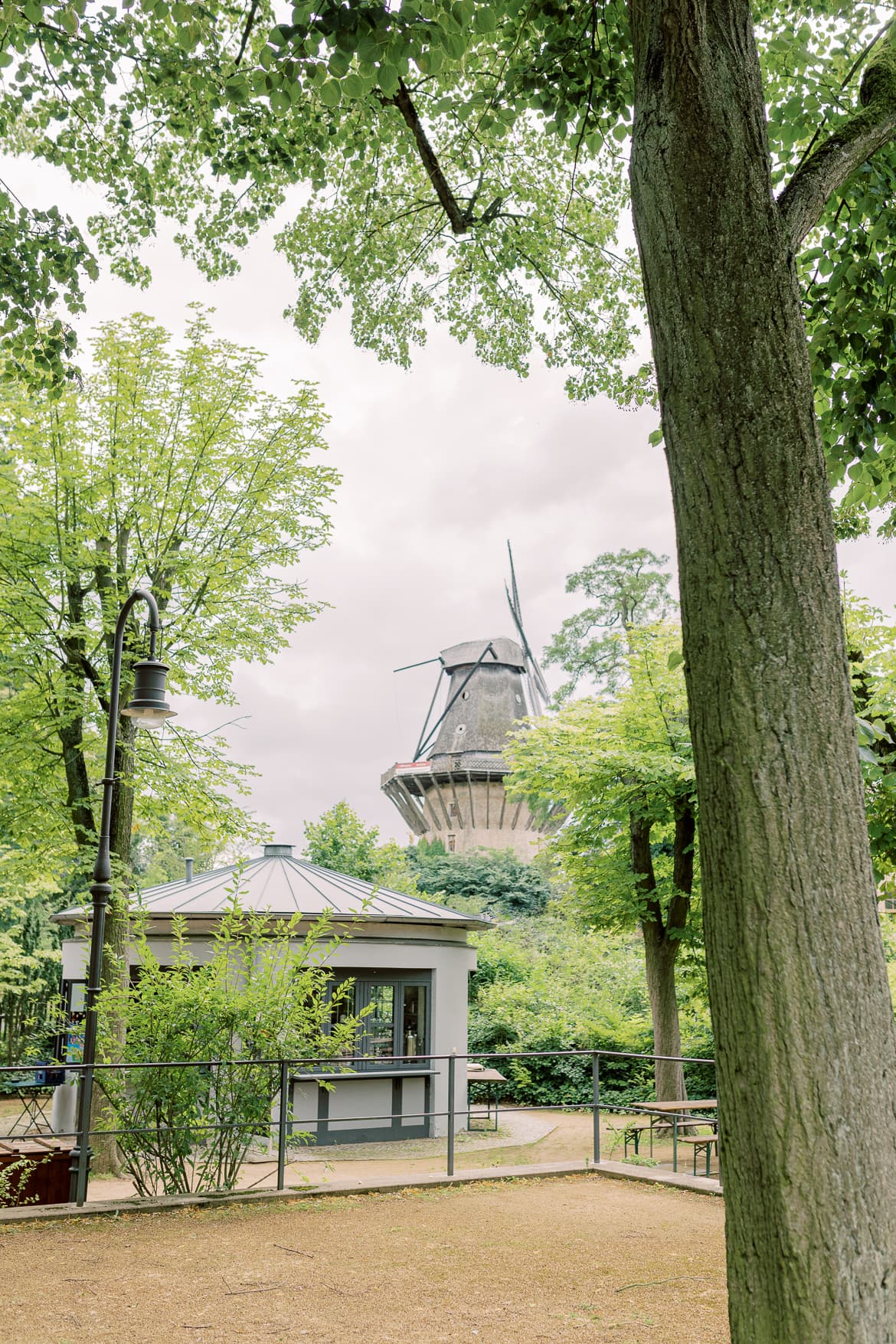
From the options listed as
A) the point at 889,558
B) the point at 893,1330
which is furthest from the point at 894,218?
the point at 889,558

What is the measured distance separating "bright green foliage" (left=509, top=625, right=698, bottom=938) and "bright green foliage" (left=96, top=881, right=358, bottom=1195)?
22.5 feet

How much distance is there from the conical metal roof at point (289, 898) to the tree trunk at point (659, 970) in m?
2.95

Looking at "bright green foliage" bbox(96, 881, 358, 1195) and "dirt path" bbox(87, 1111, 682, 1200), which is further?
"dirt path" bbox(87, 1111, 682, 1200)

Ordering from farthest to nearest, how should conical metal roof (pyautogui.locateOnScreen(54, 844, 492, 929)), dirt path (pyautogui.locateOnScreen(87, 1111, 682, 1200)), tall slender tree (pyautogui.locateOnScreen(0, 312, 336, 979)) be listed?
conical metal roof (pyautogui.locateOnScreen(54, 844, 492, 929)) < tall slender tree (pyautogui.locateOnScreen(0, 312, 336, 979)) < dirt path (pyautogui.locateOnScreen(87, 1111, 682, 1200))

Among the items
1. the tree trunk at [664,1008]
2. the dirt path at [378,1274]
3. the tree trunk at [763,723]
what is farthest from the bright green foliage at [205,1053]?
the tree trunk at [664,1008]

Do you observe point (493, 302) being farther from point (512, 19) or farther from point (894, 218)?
point (894, 218)

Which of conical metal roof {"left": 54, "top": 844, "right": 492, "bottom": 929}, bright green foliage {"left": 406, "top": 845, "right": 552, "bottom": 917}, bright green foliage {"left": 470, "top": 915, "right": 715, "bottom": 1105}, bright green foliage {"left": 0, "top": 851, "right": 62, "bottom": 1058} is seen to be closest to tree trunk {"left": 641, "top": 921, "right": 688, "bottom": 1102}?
bright green foliage {"left": 470, "top": 915, "right": 715, "bottom": 1105}

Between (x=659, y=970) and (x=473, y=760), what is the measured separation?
92.9ft

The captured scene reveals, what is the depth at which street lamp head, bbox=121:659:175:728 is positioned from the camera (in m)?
8.08

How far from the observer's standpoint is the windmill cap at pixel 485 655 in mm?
50219

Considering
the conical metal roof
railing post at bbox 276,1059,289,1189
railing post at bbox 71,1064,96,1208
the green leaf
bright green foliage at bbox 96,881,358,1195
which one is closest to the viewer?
the green leaf

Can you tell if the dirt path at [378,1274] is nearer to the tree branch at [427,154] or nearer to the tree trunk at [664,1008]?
the tree branch at [427,154]

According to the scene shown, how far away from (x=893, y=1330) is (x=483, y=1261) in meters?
4.40

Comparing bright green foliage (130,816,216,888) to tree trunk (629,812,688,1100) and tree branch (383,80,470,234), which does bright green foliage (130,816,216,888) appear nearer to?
tree trunk (629,812,688,1100)
